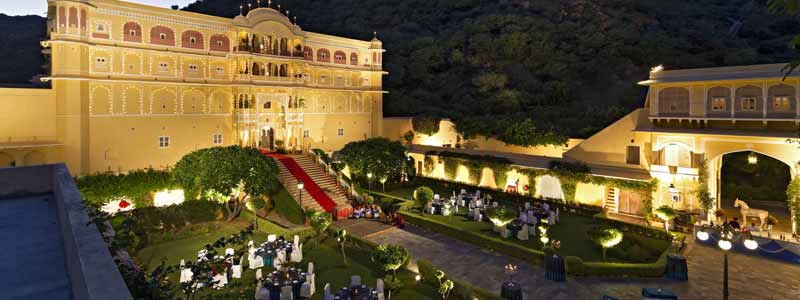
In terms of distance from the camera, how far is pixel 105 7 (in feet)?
82.4

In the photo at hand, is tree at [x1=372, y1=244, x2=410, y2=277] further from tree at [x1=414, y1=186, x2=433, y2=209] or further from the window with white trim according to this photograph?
the window with white trim

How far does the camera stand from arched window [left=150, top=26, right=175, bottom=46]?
89.2 feet

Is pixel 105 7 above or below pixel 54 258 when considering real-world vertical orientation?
above

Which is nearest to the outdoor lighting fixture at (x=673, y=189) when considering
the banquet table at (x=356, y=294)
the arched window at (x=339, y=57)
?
the banquet table at (x=356, y=294)

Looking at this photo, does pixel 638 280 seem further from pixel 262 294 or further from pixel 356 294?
pixel 262 294

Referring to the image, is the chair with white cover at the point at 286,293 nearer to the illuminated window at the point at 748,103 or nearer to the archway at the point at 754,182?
the illuminated window at the point at 748,103

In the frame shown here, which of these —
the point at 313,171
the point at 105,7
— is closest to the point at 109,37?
the point at 105,7

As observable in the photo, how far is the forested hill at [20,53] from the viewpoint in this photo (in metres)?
39.4

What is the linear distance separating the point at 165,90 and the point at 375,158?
1441 cm

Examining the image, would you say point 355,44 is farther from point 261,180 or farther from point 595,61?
point 595,61

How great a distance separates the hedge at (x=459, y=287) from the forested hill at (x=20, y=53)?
41.8 m

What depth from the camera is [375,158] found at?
A: 99.2ft

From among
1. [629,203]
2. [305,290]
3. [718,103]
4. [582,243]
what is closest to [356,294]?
[305,290]

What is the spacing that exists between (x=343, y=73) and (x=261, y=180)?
665 inches
